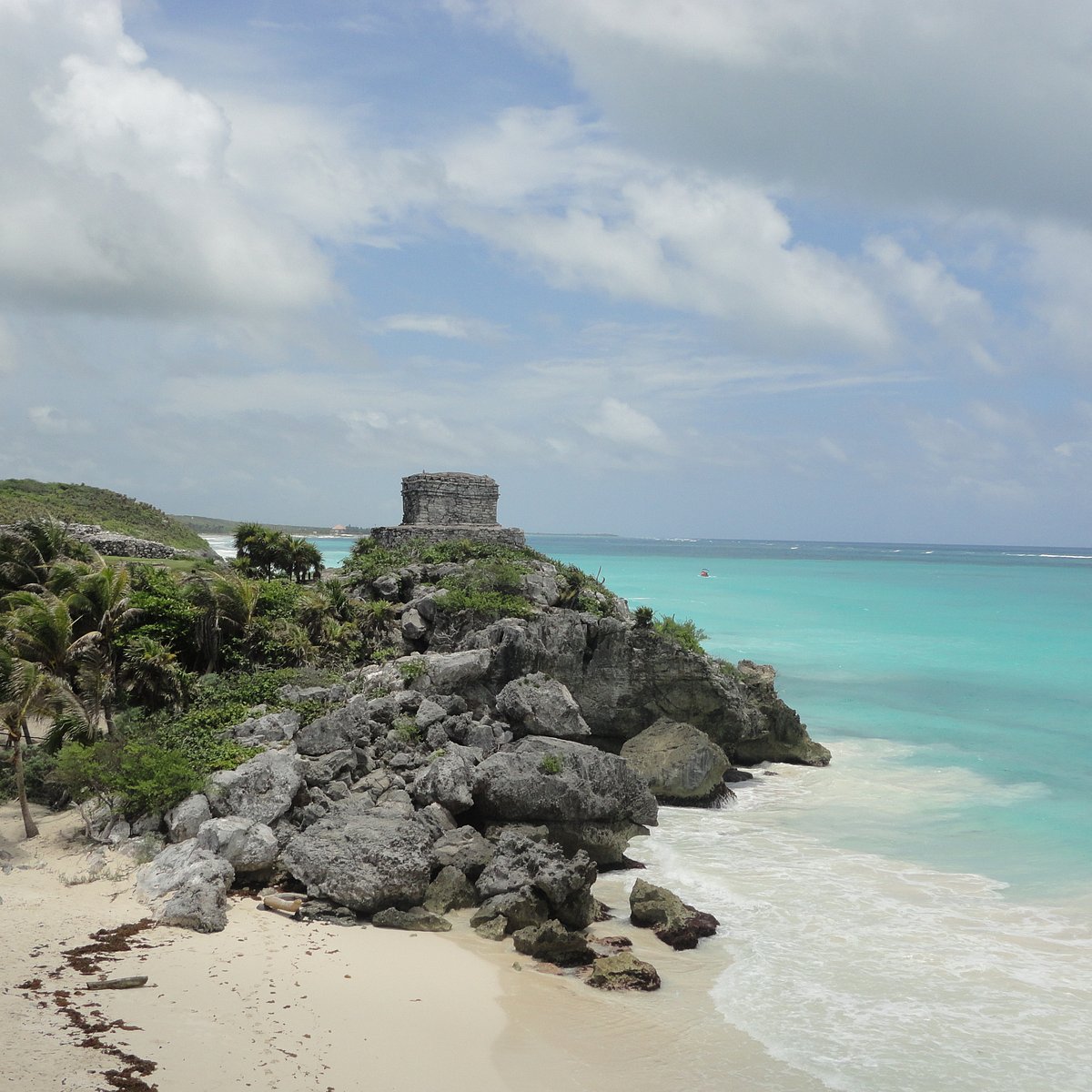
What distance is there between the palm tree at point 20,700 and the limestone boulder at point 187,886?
2209 mm

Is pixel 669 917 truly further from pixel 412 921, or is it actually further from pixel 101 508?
pixel 101 508

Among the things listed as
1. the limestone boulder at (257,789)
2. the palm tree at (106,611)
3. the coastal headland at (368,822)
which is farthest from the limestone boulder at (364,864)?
the palm tree at (106,611)

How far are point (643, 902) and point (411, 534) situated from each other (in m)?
15.4

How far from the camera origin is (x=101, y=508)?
4278 cm

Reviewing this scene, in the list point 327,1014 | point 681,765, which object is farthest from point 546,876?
point 681,765

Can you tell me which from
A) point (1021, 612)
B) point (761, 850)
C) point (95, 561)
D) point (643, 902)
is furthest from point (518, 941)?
point (1021, 612)

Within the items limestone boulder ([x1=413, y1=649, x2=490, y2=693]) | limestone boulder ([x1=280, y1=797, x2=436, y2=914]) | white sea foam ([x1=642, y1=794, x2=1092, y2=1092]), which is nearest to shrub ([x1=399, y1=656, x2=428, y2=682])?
limestone boulder ([x1=413, y1=649, x2=490, y2=693])

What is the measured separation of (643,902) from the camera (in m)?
11.2

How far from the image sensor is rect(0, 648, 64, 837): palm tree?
11.9 metres

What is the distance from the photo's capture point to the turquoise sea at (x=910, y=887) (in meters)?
8.96

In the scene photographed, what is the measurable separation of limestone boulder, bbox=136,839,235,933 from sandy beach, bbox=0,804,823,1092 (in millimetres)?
162

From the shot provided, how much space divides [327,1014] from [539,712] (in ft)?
25.5

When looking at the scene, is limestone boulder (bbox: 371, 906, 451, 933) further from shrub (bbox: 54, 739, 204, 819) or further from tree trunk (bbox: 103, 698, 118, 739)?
tree trunk (bbox: 103, 698, 118, 739)

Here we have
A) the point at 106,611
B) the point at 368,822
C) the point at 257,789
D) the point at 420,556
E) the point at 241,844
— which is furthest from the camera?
the point at 420,556
